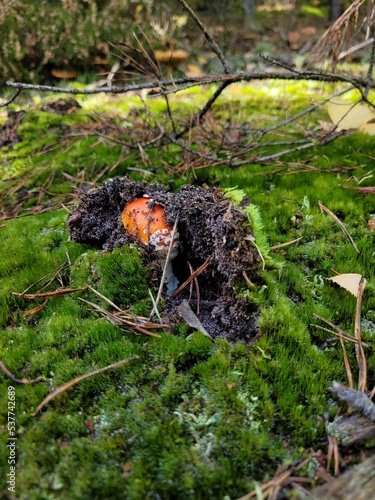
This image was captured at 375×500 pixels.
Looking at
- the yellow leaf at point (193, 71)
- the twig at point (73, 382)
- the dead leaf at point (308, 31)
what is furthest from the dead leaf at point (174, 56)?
the twig at point (73, 382)

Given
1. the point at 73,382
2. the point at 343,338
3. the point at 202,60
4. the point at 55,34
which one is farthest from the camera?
the point at 202,60

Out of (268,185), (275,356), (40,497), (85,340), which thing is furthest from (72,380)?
(268,185)

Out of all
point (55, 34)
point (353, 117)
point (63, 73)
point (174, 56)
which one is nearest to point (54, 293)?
point (353, 117)

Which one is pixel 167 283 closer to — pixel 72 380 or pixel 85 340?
pixel 85 340

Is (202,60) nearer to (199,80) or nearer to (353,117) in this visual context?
(353,117)

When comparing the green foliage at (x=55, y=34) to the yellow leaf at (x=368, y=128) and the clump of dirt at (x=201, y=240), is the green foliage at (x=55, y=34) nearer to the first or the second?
the yellow leaf at (x=368, y=128)
